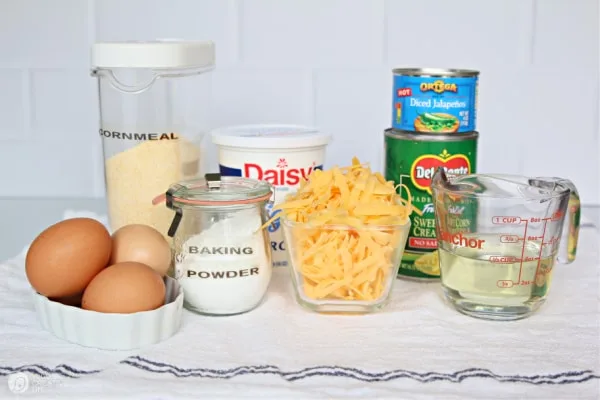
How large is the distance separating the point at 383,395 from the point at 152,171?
437mm

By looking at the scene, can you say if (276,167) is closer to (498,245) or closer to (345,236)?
(345,236)

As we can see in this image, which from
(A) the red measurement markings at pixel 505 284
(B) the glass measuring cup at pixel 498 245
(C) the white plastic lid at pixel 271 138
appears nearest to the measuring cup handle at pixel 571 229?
(B) the glass measuring cup at pixel 498 245

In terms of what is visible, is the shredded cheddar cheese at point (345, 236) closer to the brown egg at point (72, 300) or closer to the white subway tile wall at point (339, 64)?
the brown egg at point (72, 300)

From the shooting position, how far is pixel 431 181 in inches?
37.7

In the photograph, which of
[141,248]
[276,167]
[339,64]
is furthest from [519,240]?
[339,64]

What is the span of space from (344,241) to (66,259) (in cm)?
28

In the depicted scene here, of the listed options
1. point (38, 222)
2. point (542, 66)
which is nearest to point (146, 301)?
point (38, 222)

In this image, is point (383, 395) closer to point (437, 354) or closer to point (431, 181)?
point (437, 354)

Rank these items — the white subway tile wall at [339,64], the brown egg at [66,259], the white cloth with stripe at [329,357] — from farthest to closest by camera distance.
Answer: the white subway tile wall at [339,64], the brown egg at [66,259], the white cloth with stripe at [329,357]

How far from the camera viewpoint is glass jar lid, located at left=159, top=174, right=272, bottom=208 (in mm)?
891

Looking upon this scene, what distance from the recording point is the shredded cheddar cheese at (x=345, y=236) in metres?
0.89

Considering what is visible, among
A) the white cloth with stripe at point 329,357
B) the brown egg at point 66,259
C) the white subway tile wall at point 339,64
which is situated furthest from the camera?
the white subway tile wall at point 339,64

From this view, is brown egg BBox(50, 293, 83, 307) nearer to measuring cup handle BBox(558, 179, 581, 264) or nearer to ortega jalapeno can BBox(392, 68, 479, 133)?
ortega jalapeno can BBox(392, 68, 479, 133)

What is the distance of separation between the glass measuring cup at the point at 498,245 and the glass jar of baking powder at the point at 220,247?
19 cm
